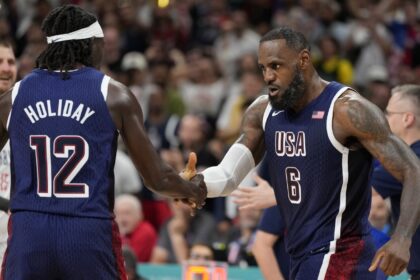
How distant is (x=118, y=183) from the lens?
12.7m

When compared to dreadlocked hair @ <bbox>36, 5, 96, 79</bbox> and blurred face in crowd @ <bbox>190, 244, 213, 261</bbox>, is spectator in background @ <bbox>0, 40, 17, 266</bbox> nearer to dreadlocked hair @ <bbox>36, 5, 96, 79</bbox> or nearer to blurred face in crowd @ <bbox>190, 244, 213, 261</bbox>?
dreadlocked hair @ <bbox>36, 5, 96, 79</bbox>

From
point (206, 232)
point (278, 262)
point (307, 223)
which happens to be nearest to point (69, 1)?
point (206, 232)

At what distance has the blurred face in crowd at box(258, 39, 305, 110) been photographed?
20.3 ft

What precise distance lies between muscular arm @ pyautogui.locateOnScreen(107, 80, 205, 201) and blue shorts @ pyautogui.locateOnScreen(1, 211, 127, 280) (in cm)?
35

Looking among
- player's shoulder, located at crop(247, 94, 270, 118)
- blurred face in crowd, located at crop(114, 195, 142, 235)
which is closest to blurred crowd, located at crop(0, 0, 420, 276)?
blurred face in crowd, located at crop(114, 195, 142, 235)

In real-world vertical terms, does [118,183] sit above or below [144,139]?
below

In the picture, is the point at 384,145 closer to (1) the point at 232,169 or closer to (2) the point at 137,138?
(1) the point at 232,169

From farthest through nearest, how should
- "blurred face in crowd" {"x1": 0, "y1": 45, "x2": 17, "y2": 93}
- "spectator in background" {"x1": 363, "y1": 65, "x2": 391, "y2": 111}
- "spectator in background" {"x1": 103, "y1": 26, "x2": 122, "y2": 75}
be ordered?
"spectator in background" {"x1": 103, "y1": 26, "x2": 122, "y2": 75} → "spectator in background" {"x1": 363, "y1": 65, "x2": 391, "y2": 111} → "blurred face in crowd" {"x1": 0, "y1": 45, "x2": 17, "y2": 93}

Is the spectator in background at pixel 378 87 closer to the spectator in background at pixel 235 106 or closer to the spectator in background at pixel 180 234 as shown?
the spectator in background at pixel 235 106

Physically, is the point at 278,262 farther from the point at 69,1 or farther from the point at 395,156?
the point at 69,1

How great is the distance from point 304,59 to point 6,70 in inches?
77.5

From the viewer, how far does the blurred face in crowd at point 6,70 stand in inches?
273

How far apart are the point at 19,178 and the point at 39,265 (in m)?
0.47

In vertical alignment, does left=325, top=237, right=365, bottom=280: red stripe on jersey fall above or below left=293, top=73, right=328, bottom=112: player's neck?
below
